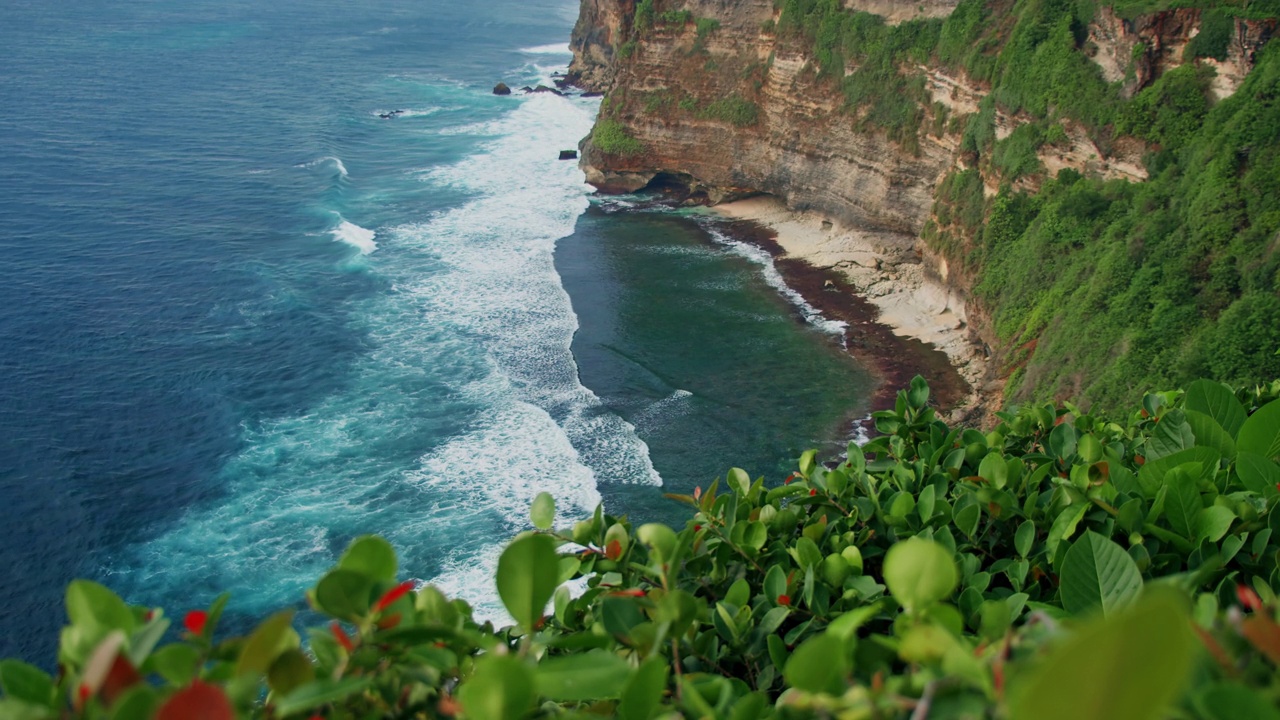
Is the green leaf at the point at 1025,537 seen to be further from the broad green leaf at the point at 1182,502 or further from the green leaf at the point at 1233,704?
the green leaf at the point at 1233,704

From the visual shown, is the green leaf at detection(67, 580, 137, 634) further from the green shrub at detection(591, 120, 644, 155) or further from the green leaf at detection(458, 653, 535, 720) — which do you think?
the green shrub at detection(591, 120, 644, 155)

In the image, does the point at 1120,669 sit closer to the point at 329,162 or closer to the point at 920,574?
the point at 920,574

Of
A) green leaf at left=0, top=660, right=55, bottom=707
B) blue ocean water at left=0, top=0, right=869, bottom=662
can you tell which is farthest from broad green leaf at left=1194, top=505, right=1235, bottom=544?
blue ocean water at left=0, top=0, right=869, bottom=662

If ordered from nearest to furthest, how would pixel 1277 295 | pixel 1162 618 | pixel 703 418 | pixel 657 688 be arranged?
pixel 1162 618, pixel 657 688, pixel 1277 295, pixel 703 418

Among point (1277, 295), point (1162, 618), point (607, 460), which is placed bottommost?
point (607, 460)

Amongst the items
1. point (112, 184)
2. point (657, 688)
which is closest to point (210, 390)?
point (112, 184)

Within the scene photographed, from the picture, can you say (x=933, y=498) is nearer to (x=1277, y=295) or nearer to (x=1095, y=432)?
(x=1095, y=432)

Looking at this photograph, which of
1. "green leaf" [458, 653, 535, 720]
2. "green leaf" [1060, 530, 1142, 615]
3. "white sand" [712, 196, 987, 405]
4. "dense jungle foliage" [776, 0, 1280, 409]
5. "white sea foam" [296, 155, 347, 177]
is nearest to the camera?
"green leaf" [458, 653, 535, 720]
